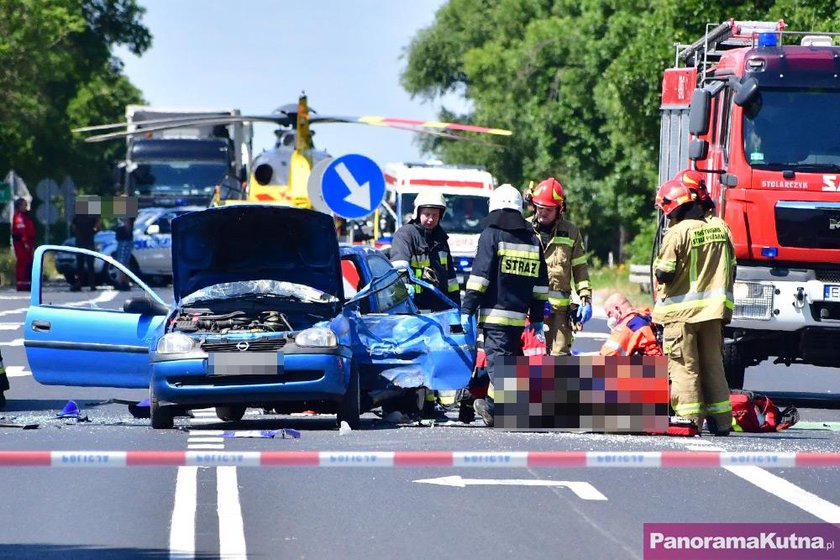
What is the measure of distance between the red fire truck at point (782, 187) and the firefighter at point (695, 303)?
2.49 metres

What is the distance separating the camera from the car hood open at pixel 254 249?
1471 cm

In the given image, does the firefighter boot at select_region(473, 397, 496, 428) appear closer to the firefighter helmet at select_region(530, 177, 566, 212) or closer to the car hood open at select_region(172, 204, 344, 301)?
the car hood open at select_region(172, 204, 344, 301)

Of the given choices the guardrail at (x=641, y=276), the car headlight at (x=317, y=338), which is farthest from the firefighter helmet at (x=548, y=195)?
the guardrail at (x=641, y=276)

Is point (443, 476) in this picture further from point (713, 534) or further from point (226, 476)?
point (713, 534)

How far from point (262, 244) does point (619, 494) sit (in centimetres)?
508

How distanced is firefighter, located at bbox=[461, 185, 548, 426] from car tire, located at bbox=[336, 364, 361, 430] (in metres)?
0.93

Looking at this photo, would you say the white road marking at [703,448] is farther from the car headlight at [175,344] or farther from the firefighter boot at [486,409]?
the car headlight at [175,344]

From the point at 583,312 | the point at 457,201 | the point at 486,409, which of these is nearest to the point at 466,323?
the point at 486,409

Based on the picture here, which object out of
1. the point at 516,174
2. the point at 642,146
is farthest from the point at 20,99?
the point at 516,174

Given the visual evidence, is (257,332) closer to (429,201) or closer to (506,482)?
(429,201)

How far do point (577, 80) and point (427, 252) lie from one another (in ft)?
149

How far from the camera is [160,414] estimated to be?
13922 mm

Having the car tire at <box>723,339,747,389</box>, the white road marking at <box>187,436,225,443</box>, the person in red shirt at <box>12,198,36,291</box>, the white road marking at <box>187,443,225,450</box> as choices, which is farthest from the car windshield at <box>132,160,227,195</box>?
the white road marking at <box>187,443,225,450</box>

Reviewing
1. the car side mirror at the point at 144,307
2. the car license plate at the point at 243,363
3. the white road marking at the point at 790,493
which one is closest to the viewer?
the white road marking at the point at 790,493
